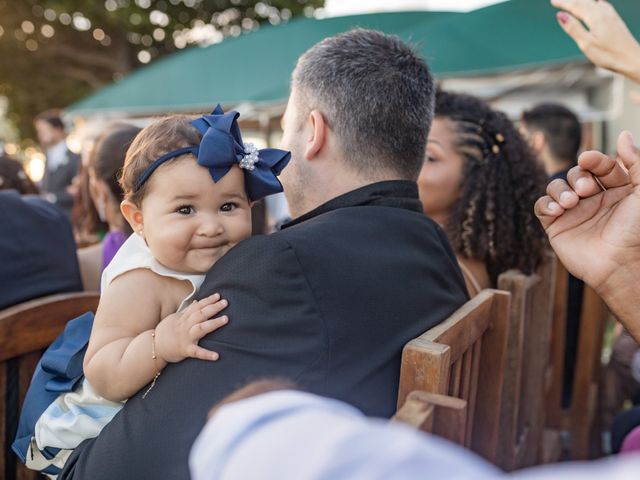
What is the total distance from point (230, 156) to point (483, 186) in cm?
137

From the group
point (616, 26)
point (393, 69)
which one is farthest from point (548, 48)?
point (393, 69)

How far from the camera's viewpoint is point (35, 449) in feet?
5.53

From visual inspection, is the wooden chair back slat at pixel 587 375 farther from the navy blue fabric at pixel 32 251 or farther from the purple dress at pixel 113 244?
the navy blue fabric at pixel 32 251

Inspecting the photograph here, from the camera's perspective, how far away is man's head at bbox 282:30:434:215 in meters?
1.69

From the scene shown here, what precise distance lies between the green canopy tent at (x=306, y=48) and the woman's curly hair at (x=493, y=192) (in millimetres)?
1399

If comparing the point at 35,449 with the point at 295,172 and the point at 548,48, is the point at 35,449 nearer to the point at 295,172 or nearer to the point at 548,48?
the point at 295,172

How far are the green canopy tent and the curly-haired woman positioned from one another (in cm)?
140

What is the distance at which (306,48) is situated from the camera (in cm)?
725

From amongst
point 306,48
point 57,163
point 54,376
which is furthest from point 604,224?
point 57,163

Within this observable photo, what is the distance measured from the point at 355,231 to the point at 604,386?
2.76 meters

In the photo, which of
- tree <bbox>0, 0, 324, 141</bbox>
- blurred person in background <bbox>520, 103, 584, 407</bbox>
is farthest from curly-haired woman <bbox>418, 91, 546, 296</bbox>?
tree <bbox>0, 0, 324, 141</bbox>

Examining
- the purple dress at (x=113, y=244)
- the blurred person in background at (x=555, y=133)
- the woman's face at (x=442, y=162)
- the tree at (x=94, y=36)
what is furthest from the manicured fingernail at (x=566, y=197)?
the tree at (x=94, y=36)

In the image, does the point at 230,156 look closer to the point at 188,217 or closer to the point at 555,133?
the point at 188,217

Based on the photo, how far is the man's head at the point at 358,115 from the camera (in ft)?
5.53
